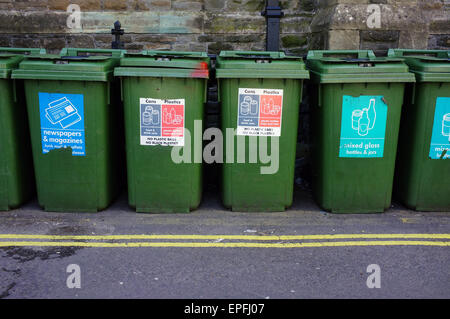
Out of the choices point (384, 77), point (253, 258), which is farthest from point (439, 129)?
point (253, 258)

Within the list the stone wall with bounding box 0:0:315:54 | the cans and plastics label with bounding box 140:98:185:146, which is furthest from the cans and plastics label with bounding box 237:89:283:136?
the stone wall with bounding box 0:0:315:54

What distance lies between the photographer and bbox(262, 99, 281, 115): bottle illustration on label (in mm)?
4801

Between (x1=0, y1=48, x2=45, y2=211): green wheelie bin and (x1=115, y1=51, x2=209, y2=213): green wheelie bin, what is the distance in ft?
3.57

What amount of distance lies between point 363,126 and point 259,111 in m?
1.04

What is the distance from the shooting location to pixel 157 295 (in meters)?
3.49

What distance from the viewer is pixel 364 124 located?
486cm

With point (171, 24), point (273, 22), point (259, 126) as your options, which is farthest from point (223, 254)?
point (171, 24)

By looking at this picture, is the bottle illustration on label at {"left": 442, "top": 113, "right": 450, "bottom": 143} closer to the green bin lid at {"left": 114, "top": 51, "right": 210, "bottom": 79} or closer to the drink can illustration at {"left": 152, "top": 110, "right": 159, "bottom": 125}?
the green bin lid at {"left": 114, "top": 51, "right": 210, "bottom": 79}

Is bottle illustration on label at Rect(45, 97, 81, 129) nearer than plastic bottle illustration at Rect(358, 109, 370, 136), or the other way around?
bottle illustration on label at Rect(45, 97, 81, 129)

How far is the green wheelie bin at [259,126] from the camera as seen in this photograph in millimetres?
4746
